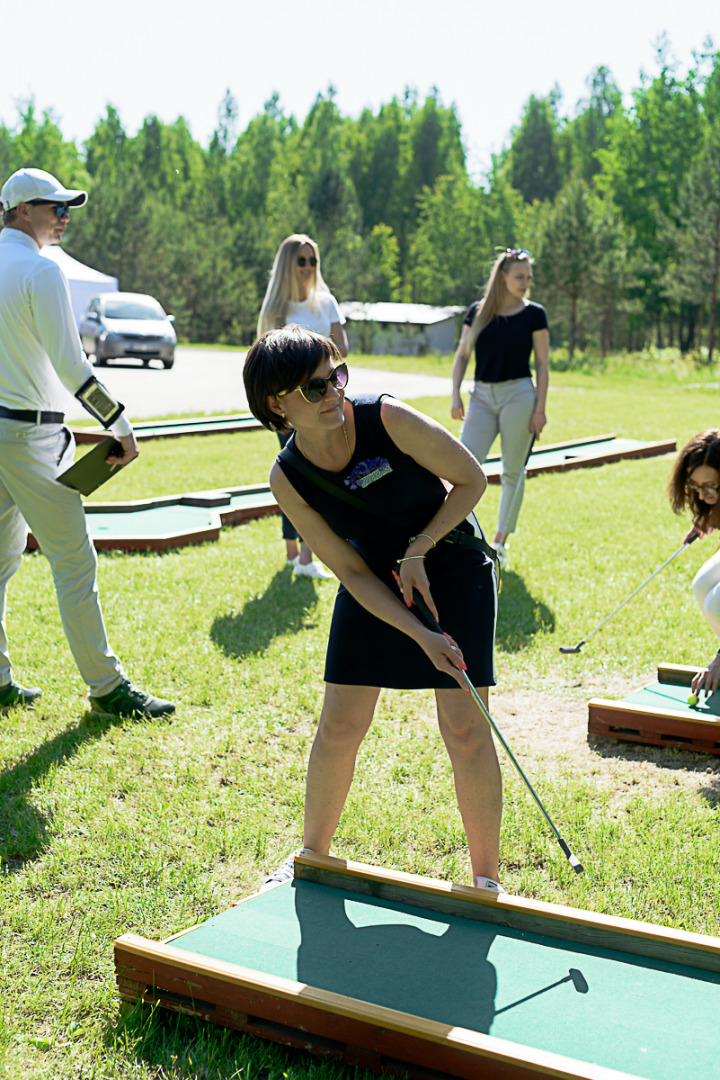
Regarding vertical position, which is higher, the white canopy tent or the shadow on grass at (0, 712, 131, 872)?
the white canopy tent

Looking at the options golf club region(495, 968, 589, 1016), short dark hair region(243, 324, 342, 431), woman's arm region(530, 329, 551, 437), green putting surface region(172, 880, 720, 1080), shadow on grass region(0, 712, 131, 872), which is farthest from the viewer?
woman's arm region(530, 329, 551, 437)

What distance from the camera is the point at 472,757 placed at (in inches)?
101

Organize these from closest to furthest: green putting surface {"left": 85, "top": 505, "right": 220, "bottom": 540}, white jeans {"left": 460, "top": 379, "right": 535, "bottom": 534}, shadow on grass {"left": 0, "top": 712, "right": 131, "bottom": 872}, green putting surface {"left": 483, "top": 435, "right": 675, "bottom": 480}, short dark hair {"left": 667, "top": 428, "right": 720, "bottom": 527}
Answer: shadow on grass {"left": 0, "top": 712, "right": 131, "bottom": 872} < short dark hair {"left": 667, "top": 428, "right": 720, "bottom": 527} < white jeans {"left": 460, "top": 379, "right": 535, "bottom": 534} < green putting surface {"left": 85, "top": 505, "right": 220, "bottom": 540} < green putting surface {"left": 483, "top": 435, "right": 675, "bottom": 480}

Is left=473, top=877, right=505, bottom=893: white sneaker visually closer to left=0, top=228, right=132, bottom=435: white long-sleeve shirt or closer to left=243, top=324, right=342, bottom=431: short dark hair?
left=243, top=324, right=342, bottom=431: short dark hair

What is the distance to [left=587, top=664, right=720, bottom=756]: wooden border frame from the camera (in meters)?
3.85

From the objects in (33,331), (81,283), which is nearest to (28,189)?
(33,331)

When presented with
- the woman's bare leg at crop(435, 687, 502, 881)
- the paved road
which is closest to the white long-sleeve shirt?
the woman's bare leg at crop(435, 687, 502, 881)

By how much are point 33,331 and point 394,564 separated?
202 cm

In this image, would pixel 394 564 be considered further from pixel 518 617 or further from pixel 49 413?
pixel 518 617

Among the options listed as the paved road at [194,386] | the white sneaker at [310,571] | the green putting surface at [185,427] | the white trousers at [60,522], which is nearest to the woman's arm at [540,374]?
the white sneaker at [310,571]

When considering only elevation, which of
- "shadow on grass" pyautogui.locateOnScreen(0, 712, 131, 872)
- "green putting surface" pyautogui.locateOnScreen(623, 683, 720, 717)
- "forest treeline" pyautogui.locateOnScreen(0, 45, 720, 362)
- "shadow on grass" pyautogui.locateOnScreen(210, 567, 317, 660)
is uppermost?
"forest treeline" pyautogui.locateOnScreen(0, 45, 720, 362)

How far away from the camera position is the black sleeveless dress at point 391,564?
256cm

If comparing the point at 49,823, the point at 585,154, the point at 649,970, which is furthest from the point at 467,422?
the point at 585,154

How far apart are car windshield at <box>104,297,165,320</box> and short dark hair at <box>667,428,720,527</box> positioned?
20.5 metres
